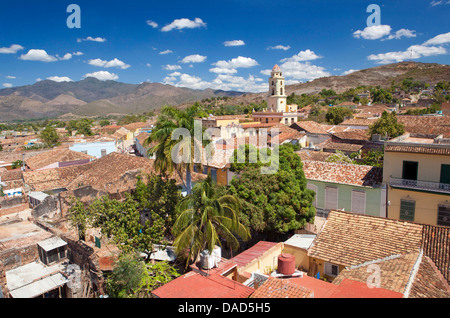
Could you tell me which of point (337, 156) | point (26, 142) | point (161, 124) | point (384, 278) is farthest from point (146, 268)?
point (26, 142)

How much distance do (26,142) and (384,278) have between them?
6427 cm

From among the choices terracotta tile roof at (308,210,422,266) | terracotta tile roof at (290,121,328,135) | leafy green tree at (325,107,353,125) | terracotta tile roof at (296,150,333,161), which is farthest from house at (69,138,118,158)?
leafy green tree at (325,107,353,125)

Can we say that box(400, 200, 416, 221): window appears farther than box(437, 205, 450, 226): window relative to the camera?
Yes

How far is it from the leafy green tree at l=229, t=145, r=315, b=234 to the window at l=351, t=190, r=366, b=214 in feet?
11.1

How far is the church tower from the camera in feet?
224

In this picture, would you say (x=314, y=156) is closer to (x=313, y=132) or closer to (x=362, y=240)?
(x=362, y=240)

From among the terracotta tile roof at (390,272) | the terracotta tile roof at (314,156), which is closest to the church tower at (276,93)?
the terracotta tile roof at (314,156)

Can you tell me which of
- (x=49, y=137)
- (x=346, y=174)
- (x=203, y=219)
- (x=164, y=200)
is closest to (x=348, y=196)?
(x=346, y=174)

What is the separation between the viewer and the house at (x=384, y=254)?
858cm

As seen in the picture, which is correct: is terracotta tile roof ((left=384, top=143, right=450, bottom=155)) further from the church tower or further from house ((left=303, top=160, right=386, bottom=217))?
the church tower

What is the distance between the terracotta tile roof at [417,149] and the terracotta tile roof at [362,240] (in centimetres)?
594

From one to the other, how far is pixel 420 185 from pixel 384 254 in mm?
7514

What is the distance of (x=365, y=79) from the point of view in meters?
154

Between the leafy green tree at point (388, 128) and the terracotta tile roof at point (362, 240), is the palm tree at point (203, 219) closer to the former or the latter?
the terracotta tile roof at point (362, 240)
